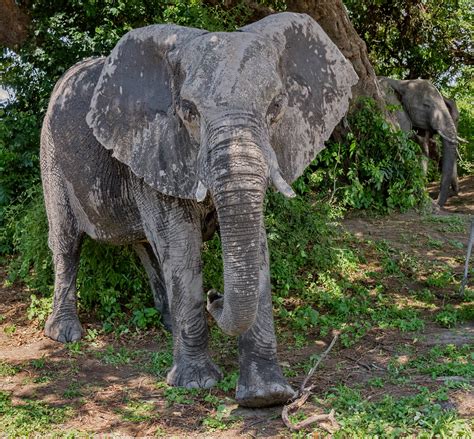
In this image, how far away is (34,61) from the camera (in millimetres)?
9414

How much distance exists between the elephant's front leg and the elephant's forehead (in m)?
1.00

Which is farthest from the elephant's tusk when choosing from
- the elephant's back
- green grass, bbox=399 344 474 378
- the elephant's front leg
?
the elephant's back

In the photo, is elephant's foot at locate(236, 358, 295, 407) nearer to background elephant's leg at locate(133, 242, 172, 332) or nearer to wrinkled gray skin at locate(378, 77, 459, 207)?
background elephant's leg at locate(133, 242, 172, 332)

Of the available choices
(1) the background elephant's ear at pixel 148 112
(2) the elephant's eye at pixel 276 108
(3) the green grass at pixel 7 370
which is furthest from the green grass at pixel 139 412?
(2) the elephant's eye at pixel 276 108

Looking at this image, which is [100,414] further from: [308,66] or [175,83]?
[308,66]

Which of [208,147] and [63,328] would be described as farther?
[63,328]

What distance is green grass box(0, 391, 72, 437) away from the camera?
167 inches

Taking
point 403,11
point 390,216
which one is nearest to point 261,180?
point 390,216

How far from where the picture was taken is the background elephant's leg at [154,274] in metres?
6.37

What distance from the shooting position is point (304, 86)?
456 cm

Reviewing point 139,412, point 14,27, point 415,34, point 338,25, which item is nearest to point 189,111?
point 139,412

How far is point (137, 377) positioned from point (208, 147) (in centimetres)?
203

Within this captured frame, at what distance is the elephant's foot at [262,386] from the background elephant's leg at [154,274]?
80.8 inches

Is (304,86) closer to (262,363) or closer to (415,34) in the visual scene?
(262,363)
